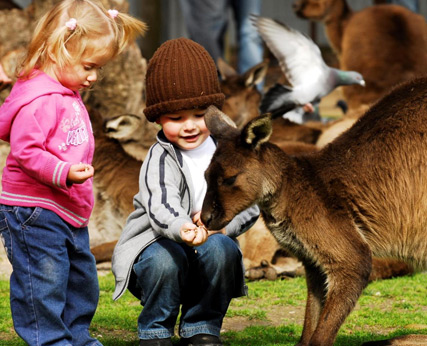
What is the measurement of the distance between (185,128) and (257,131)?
15.0 inches

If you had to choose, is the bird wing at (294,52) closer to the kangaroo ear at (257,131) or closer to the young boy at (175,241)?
the young boy at (175,241)

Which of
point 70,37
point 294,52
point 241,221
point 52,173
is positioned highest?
point 70,37

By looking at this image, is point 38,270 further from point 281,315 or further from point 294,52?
point 294,52

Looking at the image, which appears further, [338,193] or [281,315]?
[281,315]

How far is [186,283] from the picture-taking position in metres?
3.61

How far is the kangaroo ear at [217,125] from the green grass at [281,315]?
97 cm

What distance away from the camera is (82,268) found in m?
3.39

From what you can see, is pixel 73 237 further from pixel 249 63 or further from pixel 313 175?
pixel 249 63

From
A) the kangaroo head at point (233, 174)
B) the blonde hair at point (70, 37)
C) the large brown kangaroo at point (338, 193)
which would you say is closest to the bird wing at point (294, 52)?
the large brown kangaroo at point (338, 193)

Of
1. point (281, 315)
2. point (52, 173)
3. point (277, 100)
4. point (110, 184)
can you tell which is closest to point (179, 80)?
point (52, 173)

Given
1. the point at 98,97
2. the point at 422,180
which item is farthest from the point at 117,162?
the point at 422,180

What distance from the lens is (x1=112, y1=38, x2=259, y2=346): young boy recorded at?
3.47 m

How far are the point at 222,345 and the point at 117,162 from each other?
2.95 metres

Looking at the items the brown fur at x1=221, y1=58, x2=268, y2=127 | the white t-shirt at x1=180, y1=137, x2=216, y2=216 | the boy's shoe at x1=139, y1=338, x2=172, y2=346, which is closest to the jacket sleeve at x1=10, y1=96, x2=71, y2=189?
the white t-shirt at x1=180, y1=137, x2=216, y2=216
